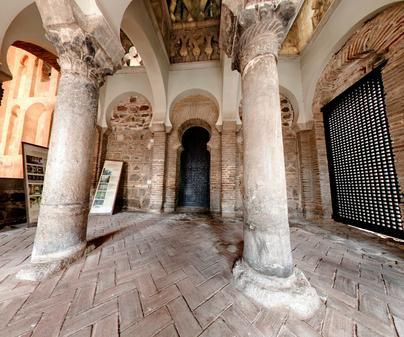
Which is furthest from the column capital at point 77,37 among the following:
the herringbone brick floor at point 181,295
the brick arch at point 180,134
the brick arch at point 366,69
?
the brick arch at point 366,69

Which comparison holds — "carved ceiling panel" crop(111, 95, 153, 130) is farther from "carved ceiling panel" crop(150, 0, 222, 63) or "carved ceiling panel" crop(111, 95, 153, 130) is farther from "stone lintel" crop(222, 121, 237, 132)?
"stone lintel" crop(222, 121, 237, 132)

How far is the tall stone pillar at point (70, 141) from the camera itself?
2.24m

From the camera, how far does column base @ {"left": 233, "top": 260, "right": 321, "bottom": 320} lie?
1.51m

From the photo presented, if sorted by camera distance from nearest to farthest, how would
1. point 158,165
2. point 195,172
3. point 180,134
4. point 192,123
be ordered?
point 158,165 < point 180,134 < point 192,123 < point 195,172

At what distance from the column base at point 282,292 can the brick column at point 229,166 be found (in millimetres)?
4098

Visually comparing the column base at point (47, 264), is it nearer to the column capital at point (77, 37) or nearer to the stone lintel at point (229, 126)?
the column capital at point (77, 37)

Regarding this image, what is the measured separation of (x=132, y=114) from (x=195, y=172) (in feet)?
12.6

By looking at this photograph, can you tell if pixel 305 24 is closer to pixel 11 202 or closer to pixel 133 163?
pixel 133 163

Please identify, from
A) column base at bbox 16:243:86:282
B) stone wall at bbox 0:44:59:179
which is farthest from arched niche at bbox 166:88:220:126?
Result: stone wall at bbox 0:44:59:179

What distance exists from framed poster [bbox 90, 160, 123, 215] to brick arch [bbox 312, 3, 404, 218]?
703cm

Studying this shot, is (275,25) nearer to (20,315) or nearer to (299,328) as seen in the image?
(299,328)

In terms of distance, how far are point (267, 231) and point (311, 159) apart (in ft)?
17.0

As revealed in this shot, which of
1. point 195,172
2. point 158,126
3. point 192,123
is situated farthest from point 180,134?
point 195,172

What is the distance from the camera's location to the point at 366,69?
4.34 meters
